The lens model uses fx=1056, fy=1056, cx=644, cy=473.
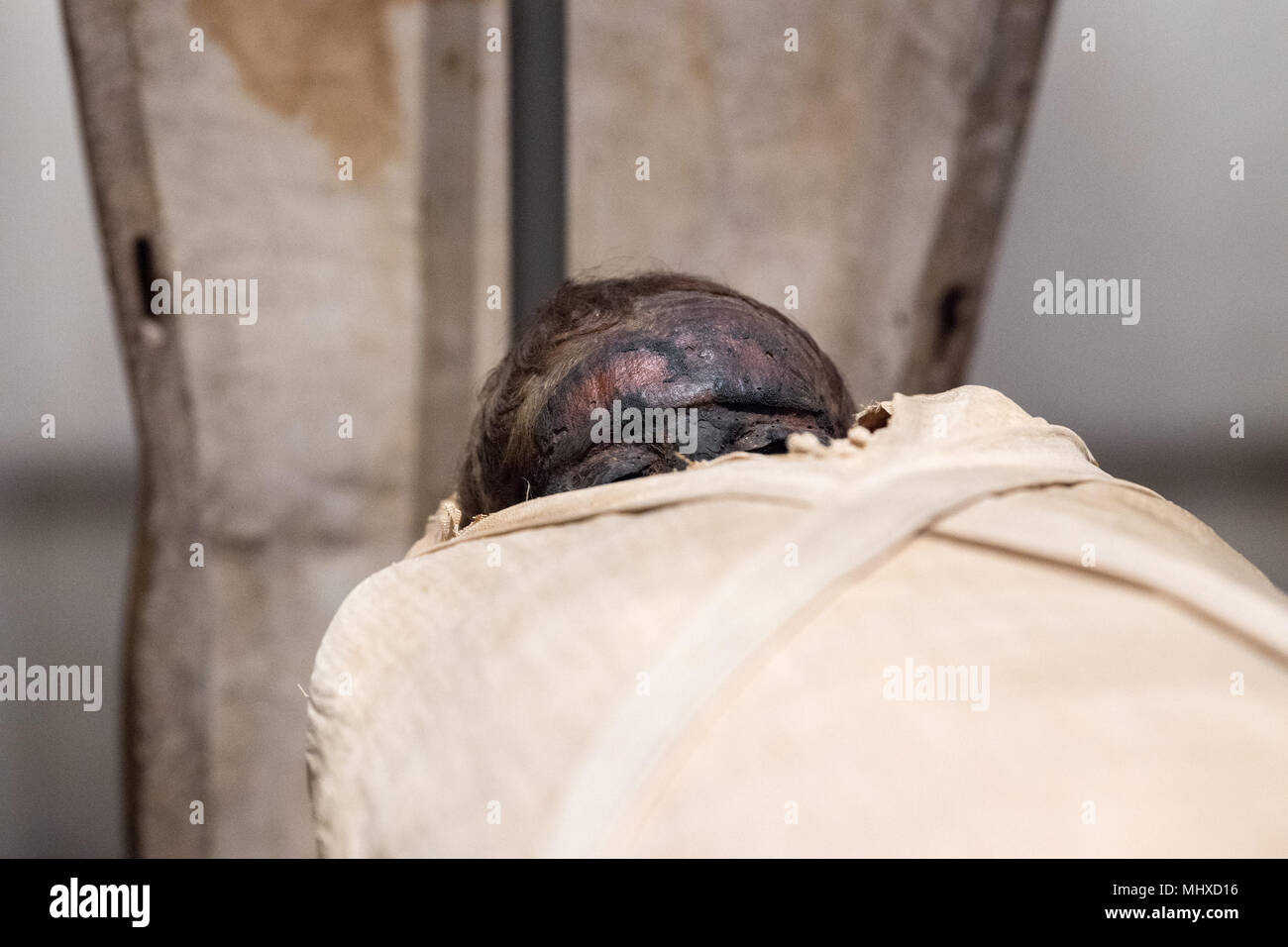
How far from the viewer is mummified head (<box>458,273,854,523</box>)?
2.52ft

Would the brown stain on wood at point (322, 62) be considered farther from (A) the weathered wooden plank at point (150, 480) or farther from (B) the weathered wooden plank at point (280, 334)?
(A) the weathered wooden plank at point (150, 480)

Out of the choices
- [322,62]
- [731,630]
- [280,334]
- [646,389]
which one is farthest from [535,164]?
[731,630]

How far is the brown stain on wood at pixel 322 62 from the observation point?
61.7 inches

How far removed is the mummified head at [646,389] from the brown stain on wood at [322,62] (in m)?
0.89

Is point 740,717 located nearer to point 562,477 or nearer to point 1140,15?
point 562,477

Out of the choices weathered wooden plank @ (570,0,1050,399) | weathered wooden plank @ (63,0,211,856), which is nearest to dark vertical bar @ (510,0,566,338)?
weathered wooden plank @ (570,0,1050,399)

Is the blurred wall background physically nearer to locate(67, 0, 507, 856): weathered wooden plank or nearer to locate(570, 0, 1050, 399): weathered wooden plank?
locate(570, 0, 1050, 399): weathered wooden plank

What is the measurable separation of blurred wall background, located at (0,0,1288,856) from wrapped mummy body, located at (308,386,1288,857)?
127 cm

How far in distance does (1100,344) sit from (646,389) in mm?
1306

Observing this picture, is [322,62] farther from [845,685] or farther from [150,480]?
[845,685]

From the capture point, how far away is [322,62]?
1.61m

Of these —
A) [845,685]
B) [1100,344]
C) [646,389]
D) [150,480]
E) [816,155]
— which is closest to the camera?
[845,685]

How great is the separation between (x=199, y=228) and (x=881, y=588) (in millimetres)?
1367

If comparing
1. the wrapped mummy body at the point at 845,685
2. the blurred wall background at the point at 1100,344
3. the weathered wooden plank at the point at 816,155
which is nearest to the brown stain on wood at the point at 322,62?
the weathered wooden plank at the point at 816,155
